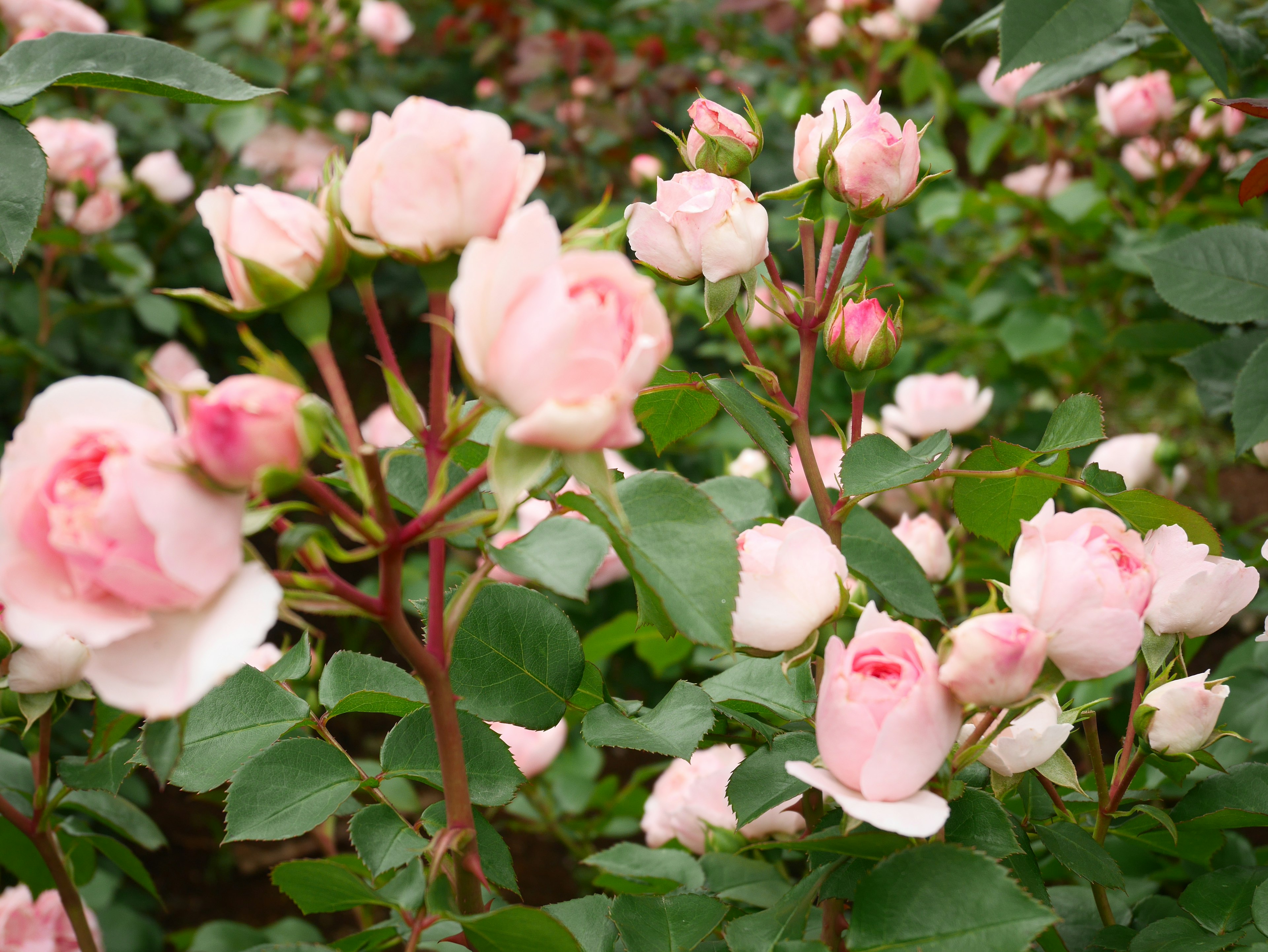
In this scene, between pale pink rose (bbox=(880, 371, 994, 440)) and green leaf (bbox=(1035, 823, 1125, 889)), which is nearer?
green leaf (bbox=(1035, 823, 1125, 889))

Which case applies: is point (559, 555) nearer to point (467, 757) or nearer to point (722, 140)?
point (467, 757)

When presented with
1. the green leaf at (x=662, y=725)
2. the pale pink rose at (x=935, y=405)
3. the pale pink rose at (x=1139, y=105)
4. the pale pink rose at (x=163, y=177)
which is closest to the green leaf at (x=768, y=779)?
the green leaf at (x=662, y=725)

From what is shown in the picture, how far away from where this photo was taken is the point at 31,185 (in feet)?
2.04

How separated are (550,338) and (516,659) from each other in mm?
297

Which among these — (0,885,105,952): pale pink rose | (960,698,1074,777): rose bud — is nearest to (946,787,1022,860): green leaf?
(960,698,1074,777): rose bud

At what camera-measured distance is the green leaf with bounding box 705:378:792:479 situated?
549 mm

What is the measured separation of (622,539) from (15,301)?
5.45ft

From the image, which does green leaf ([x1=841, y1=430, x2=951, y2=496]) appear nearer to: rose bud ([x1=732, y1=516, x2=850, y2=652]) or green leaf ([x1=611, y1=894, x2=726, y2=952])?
rose bud ([x1=732, y1=516, x2=850, y2=652])

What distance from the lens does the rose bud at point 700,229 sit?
0.54 meters

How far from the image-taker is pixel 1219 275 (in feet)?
2.85

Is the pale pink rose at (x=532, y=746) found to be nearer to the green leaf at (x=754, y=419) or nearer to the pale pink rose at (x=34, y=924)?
the pale pink rose at (x=34, y=924)

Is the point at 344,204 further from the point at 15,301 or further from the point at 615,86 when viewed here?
the point at 615,86

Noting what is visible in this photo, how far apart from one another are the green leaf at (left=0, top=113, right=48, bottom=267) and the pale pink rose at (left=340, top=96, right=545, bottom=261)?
32cm

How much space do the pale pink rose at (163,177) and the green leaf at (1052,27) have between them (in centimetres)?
170
